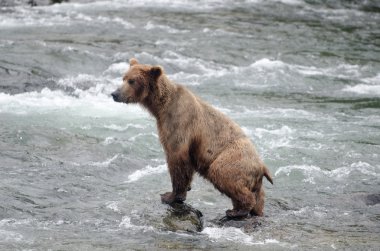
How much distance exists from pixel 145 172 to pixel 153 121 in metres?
2.65

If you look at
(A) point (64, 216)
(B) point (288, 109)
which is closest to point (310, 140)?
(B) point (288, 109)

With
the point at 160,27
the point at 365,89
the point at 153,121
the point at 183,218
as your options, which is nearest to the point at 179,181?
the point at 183,218

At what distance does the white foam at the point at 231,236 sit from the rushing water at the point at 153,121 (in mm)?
20

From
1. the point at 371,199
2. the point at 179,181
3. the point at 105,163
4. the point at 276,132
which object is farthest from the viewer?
the point at 276,132

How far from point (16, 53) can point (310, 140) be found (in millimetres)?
7126

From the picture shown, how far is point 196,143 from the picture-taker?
24.1ft

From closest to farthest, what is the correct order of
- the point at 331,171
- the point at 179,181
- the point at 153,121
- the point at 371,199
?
the point at 179,181
the point at 371,199
the point at 331,171
the point at 153,121

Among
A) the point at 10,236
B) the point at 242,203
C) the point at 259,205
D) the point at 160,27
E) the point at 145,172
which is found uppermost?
the point at 160,27

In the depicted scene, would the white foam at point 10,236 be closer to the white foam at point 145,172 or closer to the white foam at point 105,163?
the white foam at point 145,172

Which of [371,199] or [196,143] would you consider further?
[371,199]

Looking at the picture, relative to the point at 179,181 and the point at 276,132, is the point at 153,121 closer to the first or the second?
the point at 276,132

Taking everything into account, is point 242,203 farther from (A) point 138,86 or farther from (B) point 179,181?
(A) point 138,86

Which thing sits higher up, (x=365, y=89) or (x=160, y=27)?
(x=160, y=27)

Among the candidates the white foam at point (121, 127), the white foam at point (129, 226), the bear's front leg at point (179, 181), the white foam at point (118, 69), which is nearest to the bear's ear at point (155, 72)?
the bear's front leg at point (179, 181)
